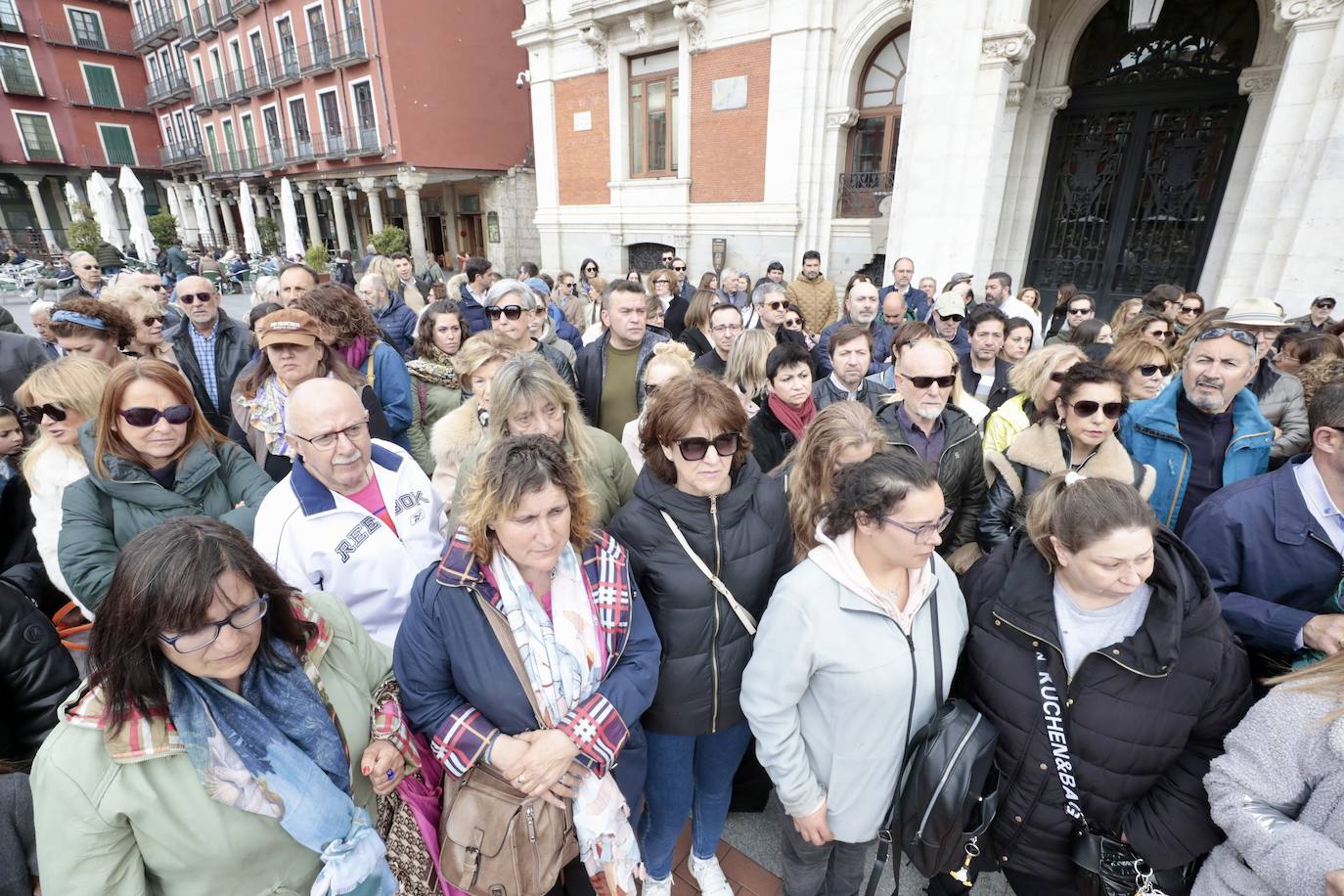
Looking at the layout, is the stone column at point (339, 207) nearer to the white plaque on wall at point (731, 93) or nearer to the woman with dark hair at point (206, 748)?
the white plaque on wall at point (731, 93)

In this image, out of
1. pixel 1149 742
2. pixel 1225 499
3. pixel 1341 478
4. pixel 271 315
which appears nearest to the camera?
pixel 1149 742

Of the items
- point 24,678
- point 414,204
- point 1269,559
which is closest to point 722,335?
point 1269,559

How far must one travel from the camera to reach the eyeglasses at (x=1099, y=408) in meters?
2.60

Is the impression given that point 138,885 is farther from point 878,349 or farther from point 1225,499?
point 878,349

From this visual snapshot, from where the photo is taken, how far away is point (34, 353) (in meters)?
4.10

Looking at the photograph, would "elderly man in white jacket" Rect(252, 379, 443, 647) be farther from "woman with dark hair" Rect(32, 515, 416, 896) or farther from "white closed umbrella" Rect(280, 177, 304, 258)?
"white closed umbrella" Rect(280, 177, 304, 258)

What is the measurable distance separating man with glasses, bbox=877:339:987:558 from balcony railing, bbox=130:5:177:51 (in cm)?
4551

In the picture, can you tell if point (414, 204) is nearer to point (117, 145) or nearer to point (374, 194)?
point (374, 194)

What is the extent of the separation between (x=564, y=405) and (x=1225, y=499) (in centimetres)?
271

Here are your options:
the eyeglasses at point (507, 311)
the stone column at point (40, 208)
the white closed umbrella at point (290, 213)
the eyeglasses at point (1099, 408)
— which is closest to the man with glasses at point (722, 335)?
the eyeglasses at point (507, 311)

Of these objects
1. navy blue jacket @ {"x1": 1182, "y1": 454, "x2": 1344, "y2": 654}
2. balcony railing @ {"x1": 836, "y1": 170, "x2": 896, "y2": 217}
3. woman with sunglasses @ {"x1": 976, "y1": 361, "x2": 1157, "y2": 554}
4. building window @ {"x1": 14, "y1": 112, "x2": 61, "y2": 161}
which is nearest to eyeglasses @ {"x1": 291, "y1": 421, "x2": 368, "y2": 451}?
woman with sunglasses @ {"x1": 976, "y1": 361, "x2": 1157, "y2": 554}

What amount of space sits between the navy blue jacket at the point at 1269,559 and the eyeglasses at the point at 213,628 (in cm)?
317

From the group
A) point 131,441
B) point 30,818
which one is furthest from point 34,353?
point 30,818

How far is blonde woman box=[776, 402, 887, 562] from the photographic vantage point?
2.32 m
